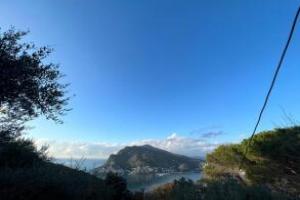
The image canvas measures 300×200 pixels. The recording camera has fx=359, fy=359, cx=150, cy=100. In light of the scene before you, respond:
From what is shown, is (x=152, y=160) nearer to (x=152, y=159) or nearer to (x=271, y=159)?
(x=152, y=159)

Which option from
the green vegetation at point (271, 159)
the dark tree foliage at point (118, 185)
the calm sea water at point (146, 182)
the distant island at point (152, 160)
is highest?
the distant island at point (152, 160)

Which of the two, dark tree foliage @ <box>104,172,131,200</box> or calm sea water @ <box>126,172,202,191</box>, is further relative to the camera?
calm sea water @ <box>126,172,202,191</box>

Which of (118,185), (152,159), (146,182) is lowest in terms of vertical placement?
(118,185)

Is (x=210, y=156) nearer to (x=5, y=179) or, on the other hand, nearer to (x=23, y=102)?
(x=23, y=102)

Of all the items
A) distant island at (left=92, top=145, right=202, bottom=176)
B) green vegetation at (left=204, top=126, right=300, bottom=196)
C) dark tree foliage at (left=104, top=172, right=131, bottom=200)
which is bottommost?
dark tree foliage at (left=104, top=172, right=131, bottom=200)

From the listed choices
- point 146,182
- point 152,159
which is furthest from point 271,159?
point 152,159

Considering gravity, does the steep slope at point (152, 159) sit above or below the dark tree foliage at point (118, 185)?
above

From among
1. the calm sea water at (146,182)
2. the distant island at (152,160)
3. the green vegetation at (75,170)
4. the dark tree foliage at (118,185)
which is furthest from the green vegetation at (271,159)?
the distant island at (152,160)

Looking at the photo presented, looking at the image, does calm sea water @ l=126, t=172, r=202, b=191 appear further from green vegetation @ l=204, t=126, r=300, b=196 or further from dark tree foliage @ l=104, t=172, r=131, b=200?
green vegetation @ l=204, t=126, r=300, b=196

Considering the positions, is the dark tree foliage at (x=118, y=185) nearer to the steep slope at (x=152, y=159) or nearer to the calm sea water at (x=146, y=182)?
the calm sea water at (x=146, y=182)

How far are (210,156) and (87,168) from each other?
17.8 metres

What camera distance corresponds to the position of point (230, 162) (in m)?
29.5

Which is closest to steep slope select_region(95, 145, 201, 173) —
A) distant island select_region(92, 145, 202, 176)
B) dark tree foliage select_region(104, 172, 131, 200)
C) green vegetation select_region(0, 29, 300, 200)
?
distant island select_region(92, 145, 202, 176)

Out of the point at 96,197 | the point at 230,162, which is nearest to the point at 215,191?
the point at 96,197
